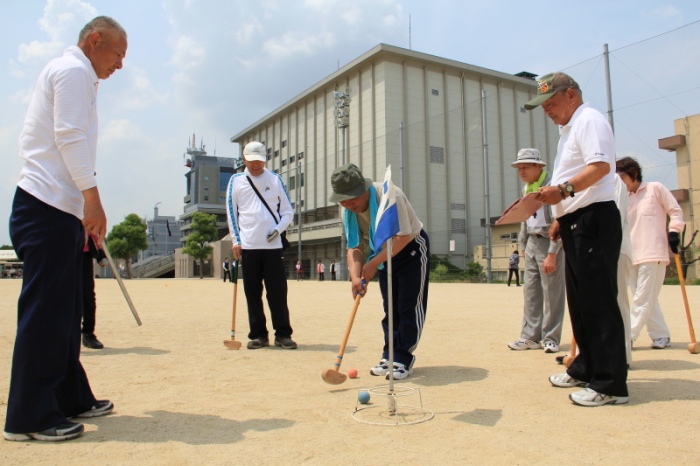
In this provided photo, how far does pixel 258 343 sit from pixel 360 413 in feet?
8.10

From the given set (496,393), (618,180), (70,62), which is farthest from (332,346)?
(70,62)

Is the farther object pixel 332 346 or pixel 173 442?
pixel 332 346

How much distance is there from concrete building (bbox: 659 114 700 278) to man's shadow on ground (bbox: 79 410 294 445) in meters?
16.6

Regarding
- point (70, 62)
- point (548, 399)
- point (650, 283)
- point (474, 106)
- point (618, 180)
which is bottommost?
point (548, 399)

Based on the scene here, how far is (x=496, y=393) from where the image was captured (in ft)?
10.5

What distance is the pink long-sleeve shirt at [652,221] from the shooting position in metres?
4.76

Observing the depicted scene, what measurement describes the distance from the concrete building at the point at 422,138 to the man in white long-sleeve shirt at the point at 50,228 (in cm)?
2398

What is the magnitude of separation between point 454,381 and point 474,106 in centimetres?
2424

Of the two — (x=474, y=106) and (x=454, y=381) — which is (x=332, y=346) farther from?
(x=474, y=106)

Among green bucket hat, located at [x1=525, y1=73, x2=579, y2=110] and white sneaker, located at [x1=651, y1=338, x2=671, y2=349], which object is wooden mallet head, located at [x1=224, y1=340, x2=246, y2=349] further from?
white sneaker, located at [x1=651, y1=338, x2=671, y2=349]

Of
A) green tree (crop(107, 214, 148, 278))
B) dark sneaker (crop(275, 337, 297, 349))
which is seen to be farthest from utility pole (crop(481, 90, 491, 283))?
green tree (crop(107, 214, 148, 278))

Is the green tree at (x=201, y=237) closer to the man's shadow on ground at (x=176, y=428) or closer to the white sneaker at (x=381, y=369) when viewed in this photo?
the white sneaker at (x=381, y=369)

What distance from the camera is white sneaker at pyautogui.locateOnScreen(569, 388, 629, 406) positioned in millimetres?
2934

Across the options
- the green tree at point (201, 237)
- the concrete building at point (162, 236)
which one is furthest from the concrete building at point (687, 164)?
the concrete building at point (162, 236)
